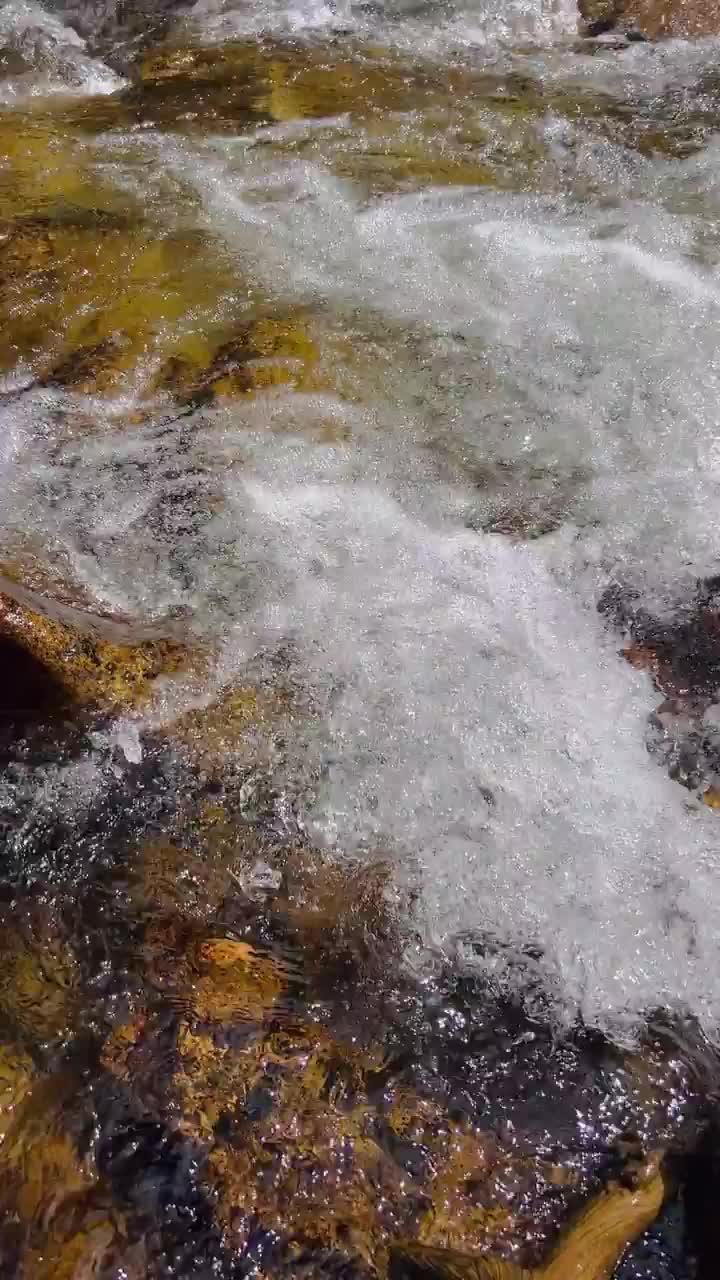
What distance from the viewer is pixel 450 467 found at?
13.2ft

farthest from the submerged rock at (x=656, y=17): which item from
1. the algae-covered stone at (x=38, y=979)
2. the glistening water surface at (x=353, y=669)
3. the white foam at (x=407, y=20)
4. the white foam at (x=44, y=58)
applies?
the algae-covered stone at (x=38, y=979)

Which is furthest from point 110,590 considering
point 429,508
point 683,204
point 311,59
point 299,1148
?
point 311,59

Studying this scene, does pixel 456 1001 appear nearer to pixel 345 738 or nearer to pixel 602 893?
pixel 602 893

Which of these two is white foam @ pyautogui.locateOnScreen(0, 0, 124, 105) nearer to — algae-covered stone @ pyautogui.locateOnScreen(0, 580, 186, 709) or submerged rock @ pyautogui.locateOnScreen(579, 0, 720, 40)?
submerged rock @ pyautogui.locateOnScreen(579, 0, 720, 40)

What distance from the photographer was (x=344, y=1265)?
2115 mm

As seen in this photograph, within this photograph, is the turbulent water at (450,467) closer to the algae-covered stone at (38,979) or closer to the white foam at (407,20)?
the white foam at (407,20)

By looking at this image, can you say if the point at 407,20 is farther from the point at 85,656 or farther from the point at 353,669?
the point at 85,656

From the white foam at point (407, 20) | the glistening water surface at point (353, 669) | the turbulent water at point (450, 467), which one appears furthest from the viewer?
the white foam at point (407, 20)

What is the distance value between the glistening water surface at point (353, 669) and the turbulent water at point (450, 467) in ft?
0.06

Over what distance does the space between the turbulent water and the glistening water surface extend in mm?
19

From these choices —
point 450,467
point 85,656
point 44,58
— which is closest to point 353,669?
point 85,656

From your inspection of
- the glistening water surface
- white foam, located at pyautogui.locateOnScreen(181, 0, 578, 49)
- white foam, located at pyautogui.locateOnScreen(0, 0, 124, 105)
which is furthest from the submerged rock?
white foam, located at pyautogui.locateOnScreen(0, 0, 124, 105)

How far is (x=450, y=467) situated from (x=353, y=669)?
49.6 inches

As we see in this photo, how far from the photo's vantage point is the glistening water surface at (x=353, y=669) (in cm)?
227
